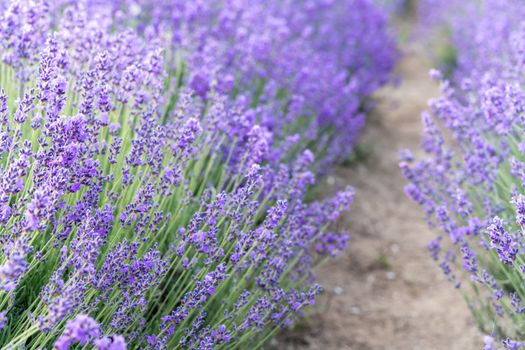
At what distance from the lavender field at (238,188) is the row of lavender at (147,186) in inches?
0.5

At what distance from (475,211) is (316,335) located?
3.18ft

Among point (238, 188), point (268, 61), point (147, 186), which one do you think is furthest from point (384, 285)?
point (147, 186)

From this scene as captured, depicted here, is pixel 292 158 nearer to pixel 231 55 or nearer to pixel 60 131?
pixel 231 55

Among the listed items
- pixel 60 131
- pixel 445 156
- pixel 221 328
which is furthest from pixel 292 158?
pixel 60 131

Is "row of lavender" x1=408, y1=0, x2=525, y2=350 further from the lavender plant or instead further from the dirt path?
the lavender plant

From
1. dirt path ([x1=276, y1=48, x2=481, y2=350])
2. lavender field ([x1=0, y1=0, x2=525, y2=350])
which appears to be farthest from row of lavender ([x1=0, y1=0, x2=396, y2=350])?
dirt path ([x1=276, y1=48, x2=481, y2=350])

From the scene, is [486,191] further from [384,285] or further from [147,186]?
[147,186]

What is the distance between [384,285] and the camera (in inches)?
139

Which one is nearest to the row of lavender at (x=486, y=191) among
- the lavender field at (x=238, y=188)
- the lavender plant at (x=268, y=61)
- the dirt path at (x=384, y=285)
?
the lavender field at (x=238, y=188)

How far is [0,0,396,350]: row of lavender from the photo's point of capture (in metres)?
1.70

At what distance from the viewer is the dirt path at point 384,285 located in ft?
9.93

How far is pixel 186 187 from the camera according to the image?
2326 millimetres

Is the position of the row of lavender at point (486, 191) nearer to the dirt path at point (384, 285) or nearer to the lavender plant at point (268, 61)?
the dirt path at point (384, 285)

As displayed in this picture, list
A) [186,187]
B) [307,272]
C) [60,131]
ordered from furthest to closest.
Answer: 1. [307,272]
2. [186,187]
3. [60,131]
